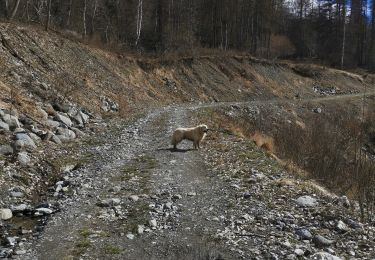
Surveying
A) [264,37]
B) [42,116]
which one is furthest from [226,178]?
[264,37]

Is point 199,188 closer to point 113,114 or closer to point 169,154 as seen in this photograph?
point 169,154

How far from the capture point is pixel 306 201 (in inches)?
364

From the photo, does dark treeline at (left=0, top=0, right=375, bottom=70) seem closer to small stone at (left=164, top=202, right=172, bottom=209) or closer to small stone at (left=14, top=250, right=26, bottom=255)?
small stone at (left=164, top=202, right=172, bottom=209)

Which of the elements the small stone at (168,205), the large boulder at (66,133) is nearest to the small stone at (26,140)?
the large boulder at (66,133)

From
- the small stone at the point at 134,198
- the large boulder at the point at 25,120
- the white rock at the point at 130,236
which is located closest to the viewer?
the white rock at the point at 130,236

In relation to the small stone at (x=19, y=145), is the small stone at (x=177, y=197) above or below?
below

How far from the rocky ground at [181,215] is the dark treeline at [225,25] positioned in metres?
24.9

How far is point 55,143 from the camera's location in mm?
13922

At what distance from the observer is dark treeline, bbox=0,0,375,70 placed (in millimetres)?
45438

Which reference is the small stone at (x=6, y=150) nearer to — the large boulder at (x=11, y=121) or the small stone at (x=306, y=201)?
the large boulder at (x=11, y=121)

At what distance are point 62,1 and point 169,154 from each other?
128 ft

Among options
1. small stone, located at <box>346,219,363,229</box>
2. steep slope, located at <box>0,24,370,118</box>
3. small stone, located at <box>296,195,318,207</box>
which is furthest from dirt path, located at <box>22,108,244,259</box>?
steep slope, located at <box>0,24,370,118</box>

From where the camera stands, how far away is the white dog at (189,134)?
14.7 meters

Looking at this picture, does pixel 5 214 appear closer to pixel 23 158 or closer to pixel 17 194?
pixel 17 194
